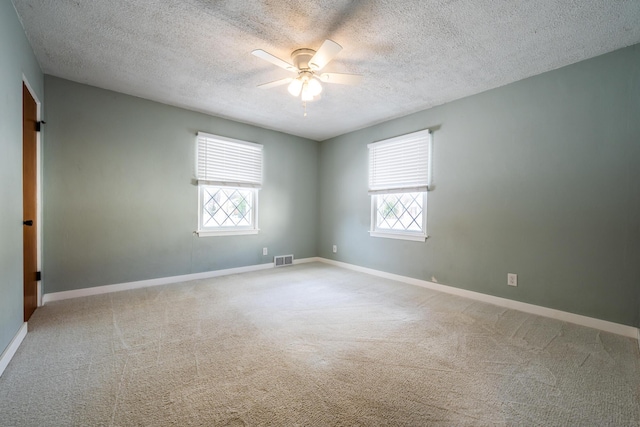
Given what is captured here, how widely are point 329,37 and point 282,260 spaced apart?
143 inches

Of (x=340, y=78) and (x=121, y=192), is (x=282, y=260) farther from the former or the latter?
(x=340, y=78)

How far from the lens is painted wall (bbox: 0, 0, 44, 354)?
1764 mm

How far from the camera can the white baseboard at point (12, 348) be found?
5.53ft

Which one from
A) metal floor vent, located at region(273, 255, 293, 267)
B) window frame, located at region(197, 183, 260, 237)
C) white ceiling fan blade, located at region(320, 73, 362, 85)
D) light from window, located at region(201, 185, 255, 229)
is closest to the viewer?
white ceiling fan blade, located at region(320, 73, 362, 85)

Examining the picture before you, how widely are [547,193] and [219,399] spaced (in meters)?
3.34

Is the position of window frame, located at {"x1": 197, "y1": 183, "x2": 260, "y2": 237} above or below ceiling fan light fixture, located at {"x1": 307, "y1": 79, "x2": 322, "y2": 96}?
below

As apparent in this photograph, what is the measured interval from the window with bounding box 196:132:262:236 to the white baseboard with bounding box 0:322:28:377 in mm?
2037

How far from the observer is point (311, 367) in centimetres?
176

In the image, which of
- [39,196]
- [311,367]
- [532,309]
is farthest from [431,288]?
[39,196]

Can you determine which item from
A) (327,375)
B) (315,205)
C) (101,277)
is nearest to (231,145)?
(315,205)

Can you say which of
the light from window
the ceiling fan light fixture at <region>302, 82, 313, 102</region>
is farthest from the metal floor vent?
the ceiling fan light fixture at <region>302, 82, 313, 102</region>

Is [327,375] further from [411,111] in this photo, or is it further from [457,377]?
[411,111]

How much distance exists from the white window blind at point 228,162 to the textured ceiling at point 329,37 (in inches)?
35.5

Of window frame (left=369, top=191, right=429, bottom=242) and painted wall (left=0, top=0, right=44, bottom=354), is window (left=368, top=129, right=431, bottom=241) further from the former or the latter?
painted wall (left=0, top=0, right=44, bottom=354)
